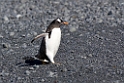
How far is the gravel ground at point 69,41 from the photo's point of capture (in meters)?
9.32

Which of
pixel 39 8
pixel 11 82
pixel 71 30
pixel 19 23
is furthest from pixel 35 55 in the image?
pixel 39 8

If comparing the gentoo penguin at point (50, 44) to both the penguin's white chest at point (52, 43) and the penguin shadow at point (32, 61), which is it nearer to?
the penguin's white chest at point (52, 43)

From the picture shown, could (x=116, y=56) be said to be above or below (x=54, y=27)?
below

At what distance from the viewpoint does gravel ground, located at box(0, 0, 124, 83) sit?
30.6 feet

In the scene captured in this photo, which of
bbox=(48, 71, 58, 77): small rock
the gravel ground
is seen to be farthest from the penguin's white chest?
bbox=(48, 71, 58, 77): small rock

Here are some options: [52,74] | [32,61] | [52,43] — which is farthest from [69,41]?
[52,74]

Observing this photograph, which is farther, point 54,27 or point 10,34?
point 10,34

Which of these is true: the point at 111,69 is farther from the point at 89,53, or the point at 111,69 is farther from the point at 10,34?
the point at 10,34

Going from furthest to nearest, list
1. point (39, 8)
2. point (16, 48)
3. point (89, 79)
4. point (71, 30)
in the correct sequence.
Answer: point (39, 8) < point (71, 30) < point (16, 48) < point (89, 79)

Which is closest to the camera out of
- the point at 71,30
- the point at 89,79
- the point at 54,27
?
the point at 89,79

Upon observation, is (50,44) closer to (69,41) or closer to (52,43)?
(52,43)

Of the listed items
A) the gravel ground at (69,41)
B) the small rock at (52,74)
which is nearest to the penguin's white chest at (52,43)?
the gravel ground at (69,41)

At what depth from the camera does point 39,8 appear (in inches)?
630

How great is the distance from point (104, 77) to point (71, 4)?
744 cm
